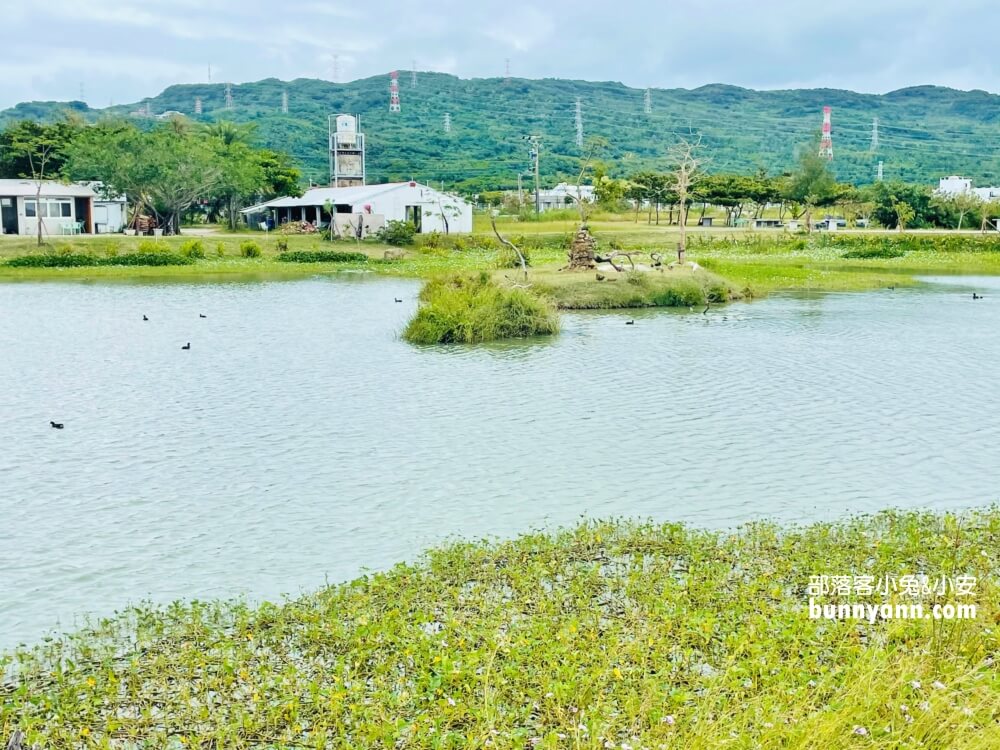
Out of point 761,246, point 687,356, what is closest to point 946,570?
point 687,356

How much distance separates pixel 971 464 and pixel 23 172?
228 feet

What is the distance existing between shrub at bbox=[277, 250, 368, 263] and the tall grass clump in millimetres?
25709

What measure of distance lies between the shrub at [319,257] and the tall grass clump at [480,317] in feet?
84.3

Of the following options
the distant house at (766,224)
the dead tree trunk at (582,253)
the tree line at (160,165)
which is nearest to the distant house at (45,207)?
the tree line at (160,165)

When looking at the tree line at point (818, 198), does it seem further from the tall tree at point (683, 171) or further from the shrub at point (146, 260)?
the shrub at point (146, 260)

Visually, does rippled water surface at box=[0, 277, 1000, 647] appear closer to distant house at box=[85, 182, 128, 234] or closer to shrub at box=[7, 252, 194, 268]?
shrub at box=[7, 252, 194, 268]

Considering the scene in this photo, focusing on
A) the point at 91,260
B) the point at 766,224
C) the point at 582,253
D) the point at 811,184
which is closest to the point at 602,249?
the point at 582,253

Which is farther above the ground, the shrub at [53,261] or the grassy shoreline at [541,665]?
the shrub at [53,261]

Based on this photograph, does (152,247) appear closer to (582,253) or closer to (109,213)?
(109,213)

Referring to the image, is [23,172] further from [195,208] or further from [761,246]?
[761,246]

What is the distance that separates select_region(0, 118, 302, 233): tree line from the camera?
56.9 meters

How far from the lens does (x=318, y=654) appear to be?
6.96 metres

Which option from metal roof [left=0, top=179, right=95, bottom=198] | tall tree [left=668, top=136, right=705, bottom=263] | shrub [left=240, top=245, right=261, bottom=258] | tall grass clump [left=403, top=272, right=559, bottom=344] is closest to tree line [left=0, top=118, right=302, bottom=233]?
metal roof [left=0, top=179, right=95, bottom=198]

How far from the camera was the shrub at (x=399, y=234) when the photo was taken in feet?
189
